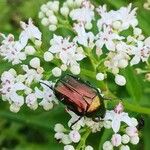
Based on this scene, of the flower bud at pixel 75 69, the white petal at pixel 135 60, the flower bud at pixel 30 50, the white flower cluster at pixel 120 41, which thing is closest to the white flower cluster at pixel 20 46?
the flower bud at pixel 30 50

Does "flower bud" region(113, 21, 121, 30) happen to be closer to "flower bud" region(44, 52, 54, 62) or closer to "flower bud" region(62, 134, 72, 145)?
"flower bud" region(44, 52, 54, 62)

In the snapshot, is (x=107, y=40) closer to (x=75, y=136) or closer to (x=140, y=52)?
(x=140, y=52)

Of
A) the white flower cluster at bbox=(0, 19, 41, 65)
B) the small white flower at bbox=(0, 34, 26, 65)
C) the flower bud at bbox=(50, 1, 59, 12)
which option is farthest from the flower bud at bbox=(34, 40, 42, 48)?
the flower bud at bbox=(50, 1, 59, 12)

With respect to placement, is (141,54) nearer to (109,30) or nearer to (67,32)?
(109,30)

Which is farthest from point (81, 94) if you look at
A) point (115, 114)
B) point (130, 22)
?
point (130, 22)

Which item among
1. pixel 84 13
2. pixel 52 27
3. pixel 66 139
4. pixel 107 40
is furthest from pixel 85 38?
pixel 66 139

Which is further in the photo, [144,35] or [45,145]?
[45,145]

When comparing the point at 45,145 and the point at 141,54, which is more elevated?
the point at 141,54
